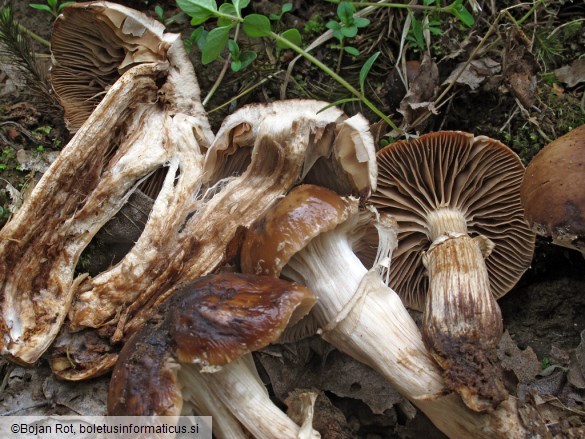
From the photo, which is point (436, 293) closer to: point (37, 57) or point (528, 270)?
point (528, 270)

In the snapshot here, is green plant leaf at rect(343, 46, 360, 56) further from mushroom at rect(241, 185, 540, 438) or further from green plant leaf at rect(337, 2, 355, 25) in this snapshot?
mushroom at rect(241, 185, 540, 438)

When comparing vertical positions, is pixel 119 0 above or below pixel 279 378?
above

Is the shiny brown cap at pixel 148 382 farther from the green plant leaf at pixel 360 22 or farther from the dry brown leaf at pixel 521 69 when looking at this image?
the dry brown leaf at pixel 521 69

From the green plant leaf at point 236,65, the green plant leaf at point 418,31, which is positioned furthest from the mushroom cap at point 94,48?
the green plant leaf at point 418,31

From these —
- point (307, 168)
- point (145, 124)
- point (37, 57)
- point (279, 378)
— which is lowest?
point (279, 378)

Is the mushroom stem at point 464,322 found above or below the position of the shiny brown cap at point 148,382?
below

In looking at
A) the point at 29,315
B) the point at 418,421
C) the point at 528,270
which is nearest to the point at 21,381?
the point at 29,315
